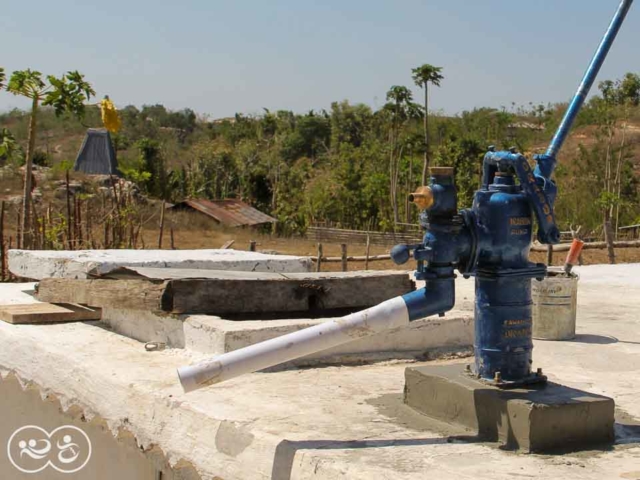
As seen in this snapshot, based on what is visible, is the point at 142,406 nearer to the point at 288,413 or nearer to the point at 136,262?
the point at 288,413

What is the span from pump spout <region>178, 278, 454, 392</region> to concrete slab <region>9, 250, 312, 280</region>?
7.28 feet

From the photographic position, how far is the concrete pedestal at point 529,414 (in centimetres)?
254

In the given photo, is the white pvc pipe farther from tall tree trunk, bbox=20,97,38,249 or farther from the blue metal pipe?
tall tree trunk, bbox=20,97,38,249

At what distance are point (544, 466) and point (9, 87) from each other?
8.23m

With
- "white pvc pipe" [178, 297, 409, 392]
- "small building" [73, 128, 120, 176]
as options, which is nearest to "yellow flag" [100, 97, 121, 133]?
"white pvc pipe" [178, 297, 409, 392]

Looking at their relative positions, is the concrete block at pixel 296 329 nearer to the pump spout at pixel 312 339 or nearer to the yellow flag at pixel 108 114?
the pump spout at pixel 312 339

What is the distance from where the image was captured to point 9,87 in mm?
9234

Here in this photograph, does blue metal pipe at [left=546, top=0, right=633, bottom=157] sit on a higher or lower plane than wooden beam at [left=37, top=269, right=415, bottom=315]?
higher

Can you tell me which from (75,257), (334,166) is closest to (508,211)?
(75,257)

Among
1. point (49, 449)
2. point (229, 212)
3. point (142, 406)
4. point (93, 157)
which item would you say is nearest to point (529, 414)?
point (142, 406)

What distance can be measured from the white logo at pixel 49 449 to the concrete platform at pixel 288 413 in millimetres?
84

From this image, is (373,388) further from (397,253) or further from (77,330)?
(77,330)

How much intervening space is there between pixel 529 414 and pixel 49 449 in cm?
250

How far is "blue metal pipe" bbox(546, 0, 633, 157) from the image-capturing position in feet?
9.46
